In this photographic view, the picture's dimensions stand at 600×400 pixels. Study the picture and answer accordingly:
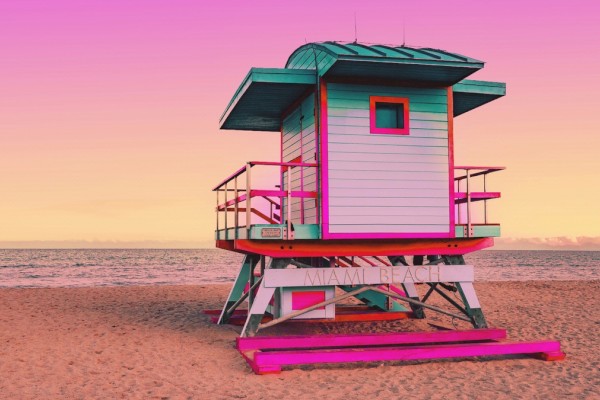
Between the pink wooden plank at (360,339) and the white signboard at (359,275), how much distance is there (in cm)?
100

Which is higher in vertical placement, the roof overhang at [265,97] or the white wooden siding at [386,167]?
the roof overhang at [265,97]

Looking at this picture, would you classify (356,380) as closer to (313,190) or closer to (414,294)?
(313,190)

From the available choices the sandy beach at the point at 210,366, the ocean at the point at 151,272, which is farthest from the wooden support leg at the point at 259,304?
the ocean at the point at 151,272

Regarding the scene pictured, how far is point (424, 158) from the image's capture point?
11789mm

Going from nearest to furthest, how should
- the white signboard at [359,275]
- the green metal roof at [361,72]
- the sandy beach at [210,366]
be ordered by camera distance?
1. the sandy beach at [210,366]
2. the green metal roof at [361,72]
3. the white signboard at [359,275]

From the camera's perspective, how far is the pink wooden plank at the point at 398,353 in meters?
10.1

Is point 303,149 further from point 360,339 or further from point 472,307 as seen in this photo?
point 472,307

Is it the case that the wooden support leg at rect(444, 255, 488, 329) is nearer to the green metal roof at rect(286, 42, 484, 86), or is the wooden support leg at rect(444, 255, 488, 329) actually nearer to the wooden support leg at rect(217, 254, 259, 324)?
→ the green metal roof at rect(286, 42, 484, 86)

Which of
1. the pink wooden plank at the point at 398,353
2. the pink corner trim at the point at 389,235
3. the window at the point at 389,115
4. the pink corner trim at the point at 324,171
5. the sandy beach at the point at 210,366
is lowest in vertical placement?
the sandy beach at the point at 210,366

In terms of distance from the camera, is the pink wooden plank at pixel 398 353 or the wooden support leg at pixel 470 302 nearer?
the pink wooden plank at pixel 398 353

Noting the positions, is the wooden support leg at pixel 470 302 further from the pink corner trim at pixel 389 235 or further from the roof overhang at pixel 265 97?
the roof overhang at pixel 265 97

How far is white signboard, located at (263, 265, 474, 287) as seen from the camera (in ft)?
37.0

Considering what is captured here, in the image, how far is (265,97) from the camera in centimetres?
1304

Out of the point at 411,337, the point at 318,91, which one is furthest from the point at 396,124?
the point at 411,337
